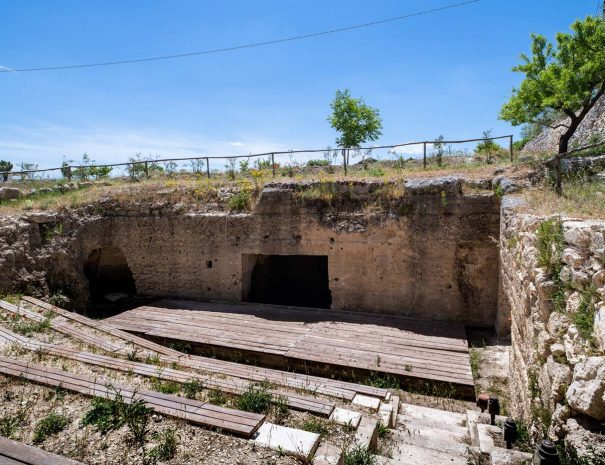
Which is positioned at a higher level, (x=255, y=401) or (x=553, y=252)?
(x=553, y=252)

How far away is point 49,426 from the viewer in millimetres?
3879

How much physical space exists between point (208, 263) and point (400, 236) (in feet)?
16.3

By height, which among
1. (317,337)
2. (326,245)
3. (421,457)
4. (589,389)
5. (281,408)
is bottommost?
(317,337)

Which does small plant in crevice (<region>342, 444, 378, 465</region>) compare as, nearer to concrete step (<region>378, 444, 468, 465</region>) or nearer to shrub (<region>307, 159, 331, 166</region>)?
concrete step (<region>378, 444, 468, 465</region>)

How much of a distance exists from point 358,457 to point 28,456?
2781mm

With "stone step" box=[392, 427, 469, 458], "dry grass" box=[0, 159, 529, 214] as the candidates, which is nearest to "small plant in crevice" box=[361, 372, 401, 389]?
"stone step" box=[392, 427, 469, 458]

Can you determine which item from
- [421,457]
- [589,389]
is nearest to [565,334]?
[589,389]

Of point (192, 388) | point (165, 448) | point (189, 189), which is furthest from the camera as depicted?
point (189, 189)

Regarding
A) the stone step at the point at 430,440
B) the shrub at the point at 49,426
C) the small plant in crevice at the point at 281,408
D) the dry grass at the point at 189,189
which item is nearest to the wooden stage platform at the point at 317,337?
the stone step at the point at 430,440

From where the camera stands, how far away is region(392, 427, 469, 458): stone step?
4.08 meters

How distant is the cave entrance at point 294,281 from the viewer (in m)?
11.8

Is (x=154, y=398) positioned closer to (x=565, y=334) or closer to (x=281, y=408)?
(x=281, y=408)

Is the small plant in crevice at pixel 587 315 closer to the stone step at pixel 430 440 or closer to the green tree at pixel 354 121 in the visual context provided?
the stone step at pixel 430 440

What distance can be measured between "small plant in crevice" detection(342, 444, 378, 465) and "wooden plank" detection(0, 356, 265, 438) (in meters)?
0.87
